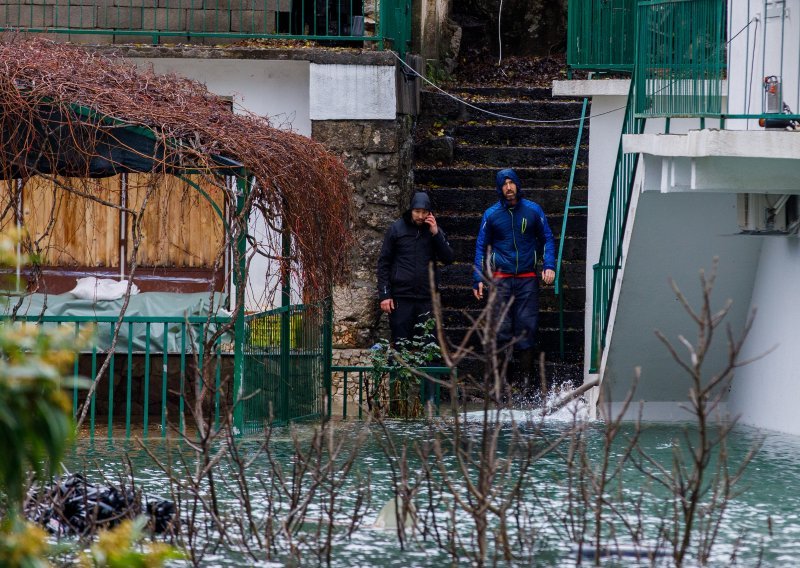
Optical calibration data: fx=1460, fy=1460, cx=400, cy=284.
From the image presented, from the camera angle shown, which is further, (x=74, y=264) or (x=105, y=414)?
(x=74, y=264)

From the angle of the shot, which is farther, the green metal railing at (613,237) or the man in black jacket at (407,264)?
the man in black jacket at (407,264)

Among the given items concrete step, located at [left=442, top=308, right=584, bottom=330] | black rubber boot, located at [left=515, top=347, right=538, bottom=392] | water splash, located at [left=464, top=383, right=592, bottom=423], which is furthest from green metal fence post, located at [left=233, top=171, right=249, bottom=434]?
concrete step, located at [left=442, top=308, right=584, bottom=330]

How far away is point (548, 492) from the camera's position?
310 inches

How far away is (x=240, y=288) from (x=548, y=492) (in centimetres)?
247

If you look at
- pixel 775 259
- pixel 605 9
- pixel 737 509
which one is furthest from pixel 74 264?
pixel 737 509

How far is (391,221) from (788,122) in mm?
4933

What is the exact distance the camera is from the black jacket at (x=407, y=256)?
40.3 ft

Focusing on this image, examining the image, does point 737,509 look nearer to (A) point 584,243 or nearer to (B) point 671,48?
(B) point 671,48

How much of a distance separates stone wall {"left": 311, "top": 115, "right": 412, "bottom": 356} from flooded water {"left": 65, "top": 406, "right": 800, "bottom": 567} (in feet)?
6.78

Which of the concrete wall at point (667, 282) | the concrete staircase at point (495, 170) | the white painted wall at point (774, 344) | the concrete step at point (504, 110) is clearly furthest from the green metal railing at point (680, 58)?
the concrete step at point (504, 110)

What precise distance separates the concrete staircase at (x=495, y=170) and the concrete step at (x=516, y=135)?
0.03 feet

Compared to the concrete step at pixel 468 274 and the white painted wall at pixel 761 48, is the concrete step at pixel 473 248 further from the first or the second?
the white painted wall at pixel 761 48

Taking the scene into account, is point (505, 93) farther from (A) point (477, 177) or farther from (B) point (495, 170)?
(A) point (477, 177)

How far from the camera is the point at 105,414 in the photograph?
1155cm
